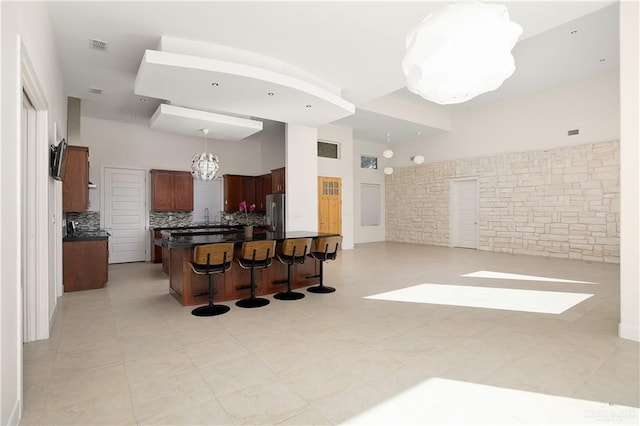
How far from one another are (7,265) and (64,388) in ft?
3.42

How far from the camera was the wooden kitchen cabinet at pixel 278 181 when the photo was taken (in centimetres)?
854

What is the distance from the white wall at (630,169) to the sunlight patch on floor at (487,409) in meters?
1.51

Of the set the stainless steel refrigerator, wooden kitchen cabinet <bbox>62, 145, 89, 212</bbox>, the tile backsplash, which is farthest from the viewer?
the stainless steel refrigerator

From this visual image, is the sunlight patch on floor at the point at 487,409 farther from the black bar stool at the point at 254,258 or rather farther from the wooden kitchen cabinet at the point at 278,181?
the wooden kitchen cabinet at the point at 278,181

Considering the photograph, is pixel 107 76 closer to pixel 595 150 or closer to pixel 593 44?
pixel 593 44

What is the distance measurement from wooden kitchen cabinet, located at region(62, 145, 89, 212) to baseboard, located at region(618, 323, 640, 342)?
725 centimetres

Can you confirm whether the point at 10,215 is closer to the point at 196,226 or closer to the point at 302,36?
the point at 302,36

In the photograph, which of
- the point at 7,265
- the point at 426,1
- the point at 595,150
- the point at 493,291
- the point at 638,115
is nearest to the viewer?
the point at 7,265

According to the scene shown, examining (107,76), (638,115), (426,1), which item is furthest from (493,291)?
(107,76)

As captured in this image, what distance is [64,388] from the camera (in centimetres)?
235

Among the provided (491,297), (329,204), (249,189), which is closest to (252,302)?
(491,297)

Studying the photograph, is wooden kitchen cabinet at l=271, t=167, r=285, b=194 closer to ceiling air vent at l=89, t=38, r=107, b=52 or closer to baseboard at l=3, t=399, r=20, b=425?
ceiling air vent at l=89, t=38, r=107, b=52

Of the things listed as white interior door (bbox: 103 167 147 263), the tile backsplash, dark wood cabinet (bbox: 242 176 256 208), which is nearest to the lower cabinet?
the tile backsplash

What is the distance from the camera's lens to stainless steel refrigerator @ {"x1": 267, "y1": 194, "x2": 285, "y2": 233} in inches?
324
